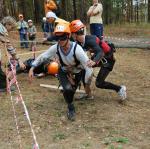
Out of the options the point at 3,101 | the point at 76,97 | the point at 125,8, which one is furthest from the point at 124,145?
the point at 125,8

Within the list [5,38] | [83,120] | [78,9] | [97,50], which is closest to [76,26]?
[97,50]

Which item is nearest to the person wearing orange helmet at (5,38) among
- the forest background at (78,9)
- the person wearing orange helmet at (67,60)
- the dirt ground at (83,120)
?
the dirt ground at (83,120)

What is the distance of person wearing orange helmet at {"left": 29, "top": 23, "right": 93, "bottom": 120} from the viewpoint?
275 inches

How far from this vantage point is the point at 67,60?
7324 millimetres

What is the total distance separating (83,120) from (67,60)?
111 centimetres

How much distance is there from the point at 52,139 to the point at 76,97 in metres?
2.25

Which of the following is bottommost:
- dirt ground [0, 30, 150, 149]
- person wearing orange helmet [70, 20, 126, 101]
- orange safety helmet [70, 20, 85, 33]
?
dirt ground [0, 30, 150, 149]

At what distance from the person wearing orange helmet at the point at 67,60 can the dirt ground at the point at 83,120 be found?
1.40 feet

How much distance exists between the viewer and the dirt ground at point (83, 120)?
6.40m

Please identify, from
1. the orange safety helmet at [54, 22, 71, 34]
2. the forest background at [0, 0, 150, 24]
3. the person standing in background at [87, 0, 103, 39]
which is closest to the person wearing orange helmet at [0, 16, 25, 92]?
the orange safety helmet at [54, 22, 71, 34]

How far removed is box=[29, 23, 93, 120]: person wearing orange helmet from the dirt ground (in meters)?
0.43

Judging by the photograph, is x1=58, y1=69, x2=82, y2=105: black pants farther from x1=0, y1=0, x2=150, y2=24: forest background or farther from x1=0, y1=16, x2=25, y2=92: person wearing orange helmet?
x1=0, y1=0, x2=150, y2=24: forest background

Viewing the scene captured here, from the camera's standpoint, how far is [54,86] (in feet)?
32.0

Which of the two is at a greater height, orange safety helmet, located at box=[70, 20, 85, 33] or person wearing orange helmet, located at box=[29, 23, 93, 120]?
orange safety helmet, located at box=[70, 20, 85, 33]
